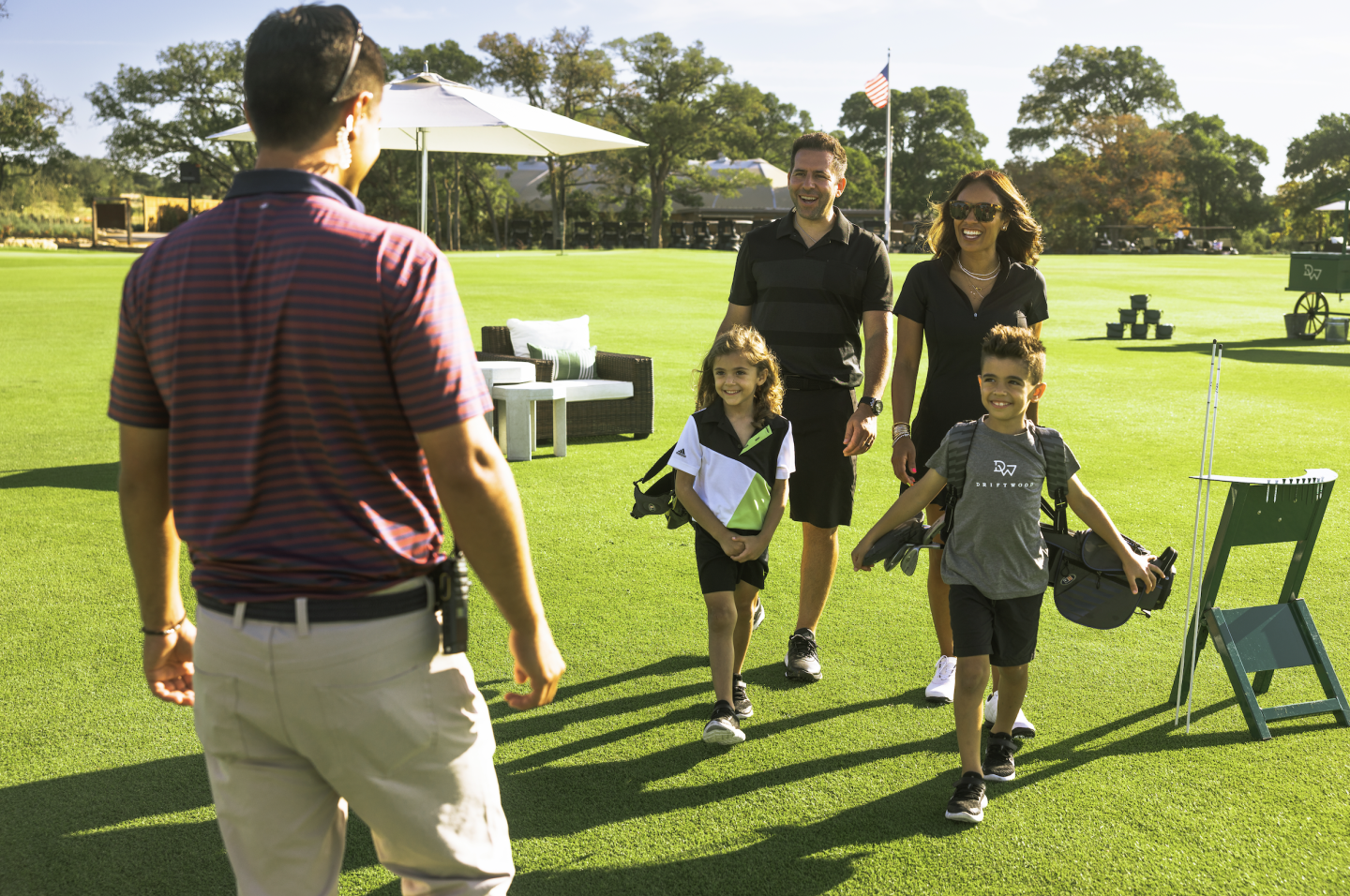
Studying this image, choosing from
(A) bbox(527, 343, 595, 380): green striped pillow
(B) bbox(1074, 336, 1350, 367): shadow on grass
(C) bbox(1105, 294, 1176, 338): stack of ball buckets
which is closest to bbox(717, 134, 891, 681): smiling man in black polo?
(A) bbox(527, 343, 595, 380): green striped pillow

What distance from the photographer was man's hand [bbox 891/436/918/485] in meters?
4.23

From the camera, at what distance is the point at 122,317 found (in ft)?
5.77

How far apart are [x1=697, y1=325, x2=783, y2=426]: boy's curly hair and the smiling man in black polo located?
1.65 feet

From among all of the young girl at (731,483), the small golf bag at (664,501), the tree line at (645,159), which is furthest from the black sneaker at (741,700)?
the tree line at (645,159)

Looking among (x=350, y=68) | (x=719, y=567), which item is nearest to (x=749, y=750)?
(x=719, y=567)

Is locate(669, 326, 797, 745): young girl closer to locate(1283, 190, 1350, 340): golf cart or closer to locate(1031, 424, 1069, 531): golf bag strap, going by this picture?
locate(1031, 424, 1069, 531): golf bag strap

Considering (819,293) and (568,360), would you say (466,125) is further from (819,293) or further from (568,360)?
(819,293)

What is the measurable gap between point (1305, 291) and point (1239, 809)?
21329mm

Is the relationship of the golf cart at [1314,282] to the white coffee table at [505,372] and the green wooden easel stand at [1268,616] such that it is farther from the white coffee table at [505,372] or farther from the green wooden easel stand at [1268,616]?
the green wooden easel stand at [1268,616]

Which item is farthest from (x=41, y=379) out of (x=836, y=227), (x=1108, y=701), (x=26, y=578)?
(x=1108, y=701)

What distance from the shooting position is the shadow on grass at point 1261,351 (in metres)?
17.4

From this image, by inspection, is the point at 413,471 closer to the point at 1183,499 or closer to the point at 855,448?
the point at 855,448

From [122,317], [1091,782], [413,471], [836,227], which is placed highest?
[836,227]

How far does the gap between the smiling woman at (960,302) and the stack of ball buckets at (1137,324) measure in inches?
701
